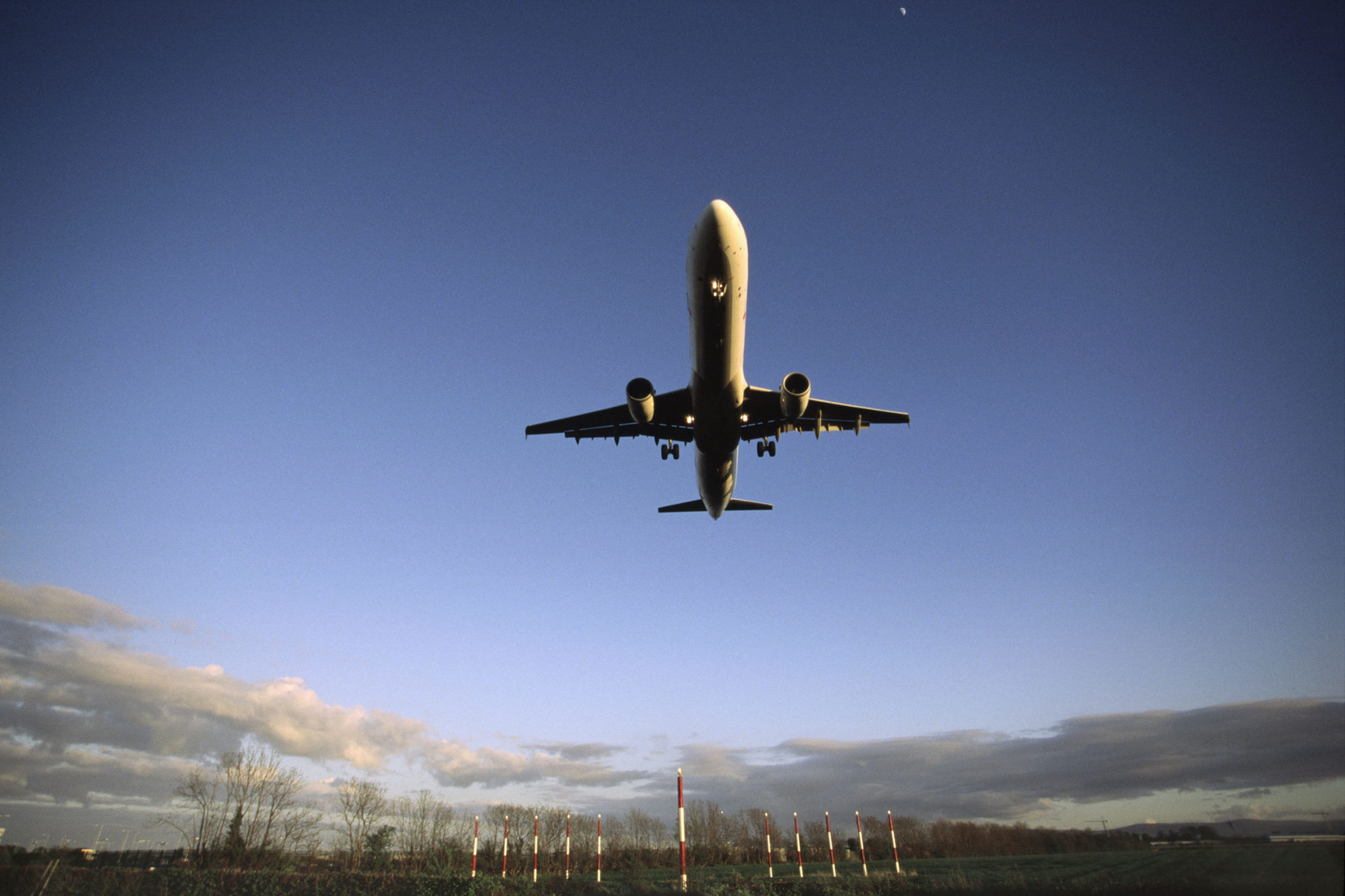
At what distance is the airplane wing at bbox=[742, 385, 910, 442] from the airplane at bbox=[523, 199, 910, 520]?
A: 0.04 metres

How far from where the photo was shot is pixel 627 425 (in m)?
24.8

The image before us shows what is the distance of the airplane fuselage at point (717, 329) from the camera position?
14.6 metres

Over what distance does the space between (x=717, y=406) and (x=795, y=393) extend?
247 centimetres

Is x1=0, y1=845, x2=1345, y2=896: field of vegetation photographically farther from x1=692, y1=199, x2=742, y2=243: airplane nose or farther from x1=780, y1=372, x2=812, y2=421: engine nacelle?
x1=692, y1=199, x2=742, y2=243: airplane nose

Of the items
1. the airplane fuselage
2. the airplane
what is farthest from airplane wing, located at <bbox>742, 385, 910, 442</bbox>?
the airplane fuselage

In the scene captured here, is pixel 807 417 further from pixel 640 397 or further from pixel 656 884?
pixel 656 884

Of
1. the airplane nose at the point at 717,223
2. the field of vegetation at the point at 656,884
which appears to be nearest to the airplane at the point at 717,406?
the airplane nose at the point at 717,223

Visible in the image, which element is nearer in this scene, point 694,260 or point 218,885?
point 218,885

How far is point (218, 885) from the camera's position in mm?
13945

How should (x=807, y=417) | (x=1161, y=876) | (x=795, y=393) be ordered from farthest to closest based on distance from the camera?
Result: (x=807, y=417), (x=795, y=393), (x=1161, y=876)

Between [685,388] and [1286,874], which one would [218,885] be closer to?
[685,388]

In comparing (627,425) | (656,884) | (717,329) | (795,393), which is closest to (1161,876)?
(656,884)

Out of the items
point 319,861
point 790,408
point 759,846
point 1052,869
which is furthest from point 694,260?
point 759,846

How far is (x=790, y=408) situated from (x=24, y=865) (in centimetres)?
2503
